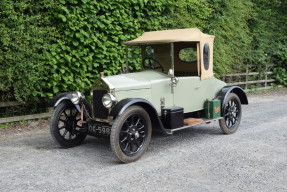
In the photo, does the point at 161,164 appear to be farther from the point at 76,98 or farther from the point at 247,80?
the point at 247,80

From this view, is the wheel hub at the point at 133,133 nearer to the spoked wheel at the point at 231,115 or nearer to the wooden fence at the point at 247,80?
the spoked wheel at the point at 231,115

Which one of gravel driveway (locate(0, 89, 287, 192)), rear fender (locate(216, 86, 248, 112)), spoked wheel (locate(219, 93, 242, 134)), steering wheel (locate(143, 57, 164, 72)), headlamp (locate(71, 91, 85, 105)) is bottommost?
gravel driveway (locate(0, 89, 287, 192))

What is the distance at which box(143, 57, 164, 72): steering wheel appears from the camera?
21.1ft

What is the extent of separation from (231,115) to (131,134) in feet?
8.71

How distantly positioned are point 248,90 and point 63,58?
841cm

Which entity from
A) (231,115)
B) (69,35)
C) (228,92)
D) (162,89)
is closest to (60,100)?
(162,89)

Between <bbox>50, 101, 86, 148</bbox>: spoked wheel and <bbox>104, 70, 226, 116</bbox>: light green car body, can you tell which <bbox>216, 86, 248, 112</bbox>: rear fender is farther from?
<bbox>50, 101, 86, 148</bbox>: spoked wheel

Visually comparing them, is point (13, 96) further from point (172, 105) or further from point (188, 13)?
point (188, 13)

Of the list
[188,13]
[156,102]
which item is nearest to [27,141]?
[156,102]

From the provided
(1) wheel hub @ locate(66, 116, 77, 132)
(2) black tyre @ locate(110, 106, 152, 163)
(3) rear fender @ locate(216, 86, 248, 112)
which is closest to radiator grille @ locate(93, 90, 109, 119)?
(2) black tyre @ locate(110, 106, 152, 163)

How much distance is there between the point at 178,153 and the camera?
17.7ft

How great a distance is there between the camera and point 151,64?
6.57m

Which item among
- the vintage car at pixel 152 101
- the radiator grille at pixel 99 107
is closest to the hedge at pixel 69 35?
the vintage car at pixel 152 101

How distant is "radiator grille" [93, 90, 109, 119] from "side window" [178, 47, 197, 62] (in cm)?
211
